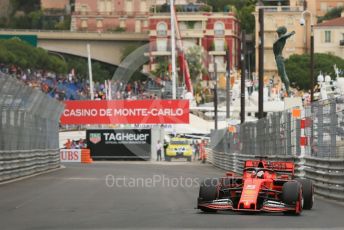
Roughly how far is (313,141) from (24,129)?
15.6 meters

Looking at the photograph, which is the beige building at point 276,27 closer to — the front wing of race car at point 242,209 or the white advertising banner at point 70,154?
the white advertising banner at point 70,154

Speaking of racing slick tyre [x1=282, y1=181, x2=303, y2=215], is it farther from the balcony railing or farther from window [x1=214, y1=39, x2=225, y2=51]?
window [x1=214, y1=39, x2=225, y2=51]

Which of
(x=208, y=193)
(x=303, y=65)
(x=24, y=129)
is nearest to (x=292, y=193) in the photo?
(x=208, y=193)

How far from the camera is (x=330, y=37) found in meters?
165

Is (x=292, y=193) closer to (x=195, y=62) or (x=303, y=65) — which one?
(x=303, y=65)

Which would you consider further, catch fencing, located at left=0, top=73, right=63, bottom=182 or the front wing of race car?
catch fencing, located at left=0, top=73, right=63, bottom=182

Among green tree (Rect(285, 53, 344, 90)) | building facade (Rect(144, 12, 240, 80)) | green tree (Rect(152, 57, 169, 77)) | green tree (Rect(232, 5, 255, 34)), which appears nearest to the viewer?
green tree (Rect(285, 53, 344, 90))

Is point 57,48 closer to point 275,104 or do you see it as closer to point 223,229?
point 275,104

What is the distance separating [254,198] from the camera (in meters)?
17.8

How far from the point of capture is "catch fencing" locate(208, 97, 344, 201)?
22.8m

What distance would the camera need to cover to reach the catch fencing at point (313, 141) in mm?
22812

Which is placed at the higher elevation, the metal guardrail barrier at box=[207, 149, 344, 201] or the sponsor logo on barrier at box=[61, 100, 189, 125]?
the sponsor logo on barrier at box=[61, 100, 189, 125]

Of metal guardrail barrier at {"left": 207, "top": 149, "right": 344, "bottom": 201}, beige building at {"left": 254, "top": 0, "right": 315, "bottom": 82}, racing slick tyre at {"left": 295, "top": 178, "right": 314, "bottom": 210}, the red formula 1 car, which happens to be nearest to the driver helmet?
the red formula 1 car

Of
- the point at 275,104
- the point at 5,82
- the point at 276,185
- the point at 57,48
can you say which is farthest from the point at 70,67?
the point at 276,185
